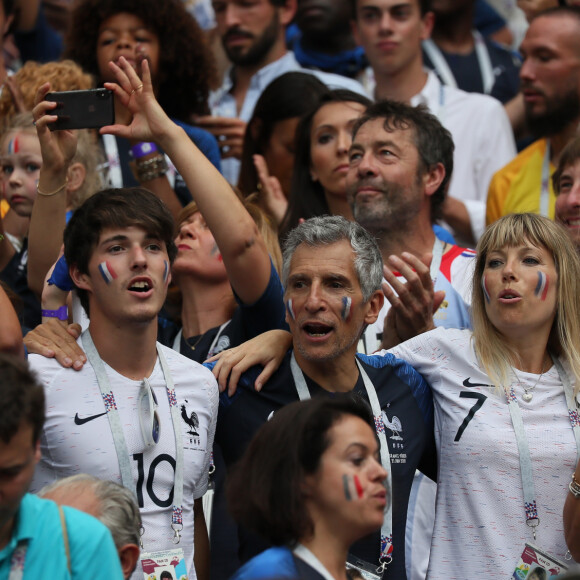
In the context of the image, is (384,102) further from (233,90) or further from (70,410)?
(70,410)

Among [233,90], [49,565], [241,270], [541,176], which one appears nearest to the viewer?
[49,565]

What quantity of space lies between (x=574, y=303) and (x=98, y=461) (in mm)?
1975

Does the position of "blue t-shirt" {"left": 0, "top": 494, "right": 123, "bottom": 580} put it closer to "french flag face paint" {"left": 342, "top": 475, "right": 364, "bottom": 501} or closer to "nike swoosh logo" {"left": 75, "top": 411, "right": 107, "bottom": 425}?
"french flag face paint" {"left": 342, "top": 475, "right": 364, "bottom": 501}

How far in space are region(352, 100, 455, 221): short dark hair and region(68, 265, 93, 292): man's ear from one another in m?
2.05

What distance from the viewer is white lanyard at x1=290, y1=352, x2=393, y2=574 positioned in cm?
439

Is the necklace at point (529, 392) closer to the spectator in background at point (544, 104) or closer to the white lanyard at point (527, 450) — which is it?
the white lanyard at point (527, 450)

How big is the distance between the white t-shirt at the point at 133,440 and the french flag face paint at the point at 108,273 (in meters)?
0.33

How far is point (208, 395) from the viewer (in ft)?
15.0

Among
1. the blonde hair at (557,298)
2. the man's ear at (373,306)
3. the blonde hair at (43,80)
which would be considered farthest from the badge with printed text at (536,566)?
the blonde hair at (43,80)

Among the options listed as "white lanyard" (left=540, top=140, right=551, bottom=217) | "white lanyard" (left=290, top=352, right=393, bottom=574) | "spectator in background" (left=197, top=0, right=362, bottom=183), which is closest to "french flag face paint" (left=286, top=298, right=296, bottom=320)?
"white lanyard" (left=290, top=352, right=393, bottom=574)

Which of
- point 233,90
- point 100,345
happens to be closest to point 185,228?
point 100,345

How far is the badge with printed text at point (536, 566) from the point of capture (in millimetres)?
4395

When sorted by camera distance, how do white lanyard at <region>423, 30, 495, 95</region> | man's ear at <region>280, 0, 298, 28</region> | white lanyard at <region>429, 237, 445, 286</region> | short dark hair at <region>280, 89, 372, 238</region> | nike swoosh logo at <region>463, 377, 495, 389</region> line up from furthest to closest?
1. white lanyard at <region>423, 30, 495, 95</region>
2. man's ear at <region>280, 0, 298, 28</region>
3. short dark hair at <region>280, 89, 372, 238</region>
4. white lanyard at <region>429, 237, 445, 286</region>
5. nike swoosh logo at <region>463, 377, 495, 389</region>

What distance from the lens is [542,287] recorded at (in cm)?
477
